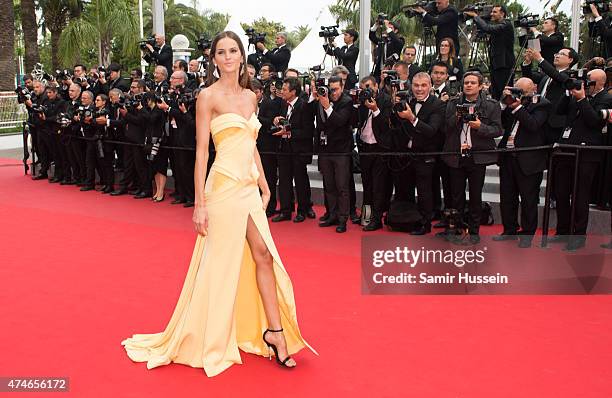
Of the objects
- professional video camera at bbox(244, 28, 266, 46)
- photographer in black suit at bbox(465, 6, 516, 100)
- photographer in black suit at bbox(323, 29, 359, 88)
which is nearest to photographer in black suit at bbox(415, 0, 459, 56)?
photographer in black suit at bbox(465, 6, 516, 100)

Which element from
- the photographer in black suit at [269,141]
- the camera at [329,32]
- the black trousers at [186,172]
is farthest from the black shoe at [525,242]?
the camera at [329,32]

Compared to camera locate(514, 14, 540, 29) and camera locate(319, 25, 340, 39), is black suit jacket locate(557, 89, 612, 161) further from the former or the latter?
camera locate(319, 25, 340, 39)

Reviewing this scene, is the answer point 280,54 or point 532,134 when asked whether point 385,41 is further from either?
point 532,134

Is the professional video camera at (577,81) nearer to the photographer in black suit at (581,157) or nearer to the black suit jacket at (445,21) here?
the photographer in black suit at (581,157)

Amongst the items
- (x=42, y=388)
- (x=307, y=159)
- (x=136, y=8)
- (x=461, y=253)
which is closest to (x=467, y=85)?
(x=461, y=253)

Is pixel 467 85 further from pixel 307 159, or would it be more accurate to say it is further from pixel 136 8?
pixel 136 8

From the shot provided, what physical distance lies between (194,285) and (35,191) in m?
7.81

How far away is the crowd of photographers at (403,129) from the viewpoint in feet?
22.6

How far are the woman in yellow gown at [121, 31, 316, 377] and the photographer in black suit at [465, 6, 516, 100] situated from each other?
6163 mm

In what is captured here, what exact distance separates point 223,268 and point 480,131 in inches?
151

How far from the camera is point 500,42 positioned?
31.0 feet

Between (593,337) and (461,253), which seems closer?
(593,337)

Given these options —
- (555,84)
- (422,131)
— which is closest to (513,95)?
(555,84)

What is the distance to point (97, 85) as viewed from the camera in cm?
1172
